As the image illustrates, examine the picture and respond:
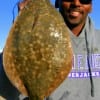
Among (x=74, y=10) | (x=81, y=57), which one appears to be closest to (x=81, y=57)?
(x=81, y=57)

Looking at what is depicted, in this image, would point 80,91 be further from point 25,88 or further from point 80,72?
point 25,88

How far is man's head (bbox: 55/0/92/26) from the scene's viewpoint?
4.50m

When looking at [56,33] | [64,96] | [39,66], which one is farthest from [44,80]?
[64,96]

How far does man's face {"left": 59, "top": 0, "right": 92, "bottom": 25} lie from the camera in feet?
14.8

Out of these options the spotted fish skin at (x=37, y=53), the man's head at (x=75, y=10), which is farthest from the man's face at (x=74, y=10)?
the spotted fish skin at (x=37, y=53)

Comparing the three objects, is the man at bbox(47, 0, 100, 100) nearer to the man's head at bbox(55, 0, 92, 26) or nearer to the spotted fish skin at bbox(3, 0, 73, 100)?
the man's head at bbox(55, 0, 92, 26)

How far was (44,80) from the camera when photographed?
11.5ft

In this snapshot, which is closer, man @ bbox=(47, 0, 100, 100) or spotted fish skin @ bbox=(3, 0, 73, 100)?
spotted fish skin @ bbox=(3, 0, 73, 100)

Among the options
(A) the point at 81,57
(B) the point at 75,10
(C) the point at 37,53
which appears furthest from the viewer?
(A) the point at 81,57

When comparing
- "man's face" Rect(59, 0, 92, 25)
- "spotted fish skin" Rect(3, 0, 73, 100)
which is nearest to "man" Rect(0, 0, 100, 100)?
"man's face" Rect(59, 0, 92, 25)

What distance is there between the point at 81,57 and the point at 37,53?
1.38 m

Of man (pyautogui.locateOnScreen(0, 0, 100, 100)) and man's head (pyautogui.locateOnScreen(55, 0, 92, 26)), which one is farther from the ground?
man's head (pyautogui.locateOnScreen(55, 0, 92, 26))

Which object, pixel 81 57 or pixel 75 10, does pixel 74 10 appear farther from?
pixel 81 57

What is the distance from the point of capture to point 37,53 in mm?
3461
